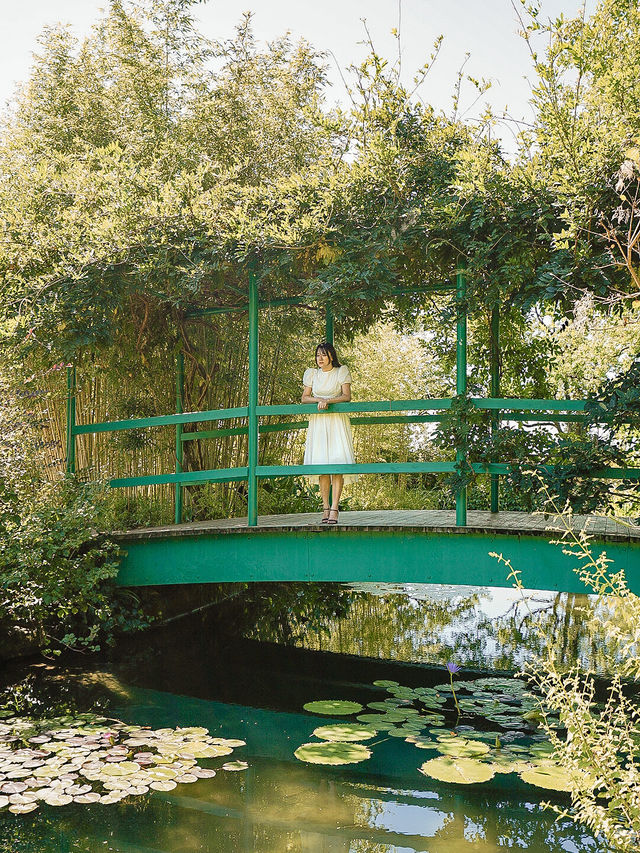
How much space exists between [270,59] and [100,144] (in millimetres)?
2038

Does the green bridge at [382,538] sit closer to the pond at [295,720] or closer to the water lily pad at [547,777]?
the pond at [295,720]

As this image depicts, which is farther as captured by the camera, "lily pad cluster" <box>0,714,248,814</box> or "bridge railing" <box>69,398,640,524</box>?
"bridge railing" <box>69,398,640,524</box>

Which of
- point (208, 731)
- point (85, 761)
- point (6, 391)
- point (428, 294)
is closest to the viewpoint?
point (85, 761)

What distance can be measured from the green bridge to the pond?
944 mm

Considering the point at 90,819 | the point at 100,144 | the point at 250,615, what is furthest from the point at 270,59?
the point at 90,819

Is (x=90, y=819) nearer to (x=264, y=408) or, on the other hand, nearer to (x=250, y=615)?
(x=264, y=408)

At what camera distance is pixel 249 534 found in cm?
580

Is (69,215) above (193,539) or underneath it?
above

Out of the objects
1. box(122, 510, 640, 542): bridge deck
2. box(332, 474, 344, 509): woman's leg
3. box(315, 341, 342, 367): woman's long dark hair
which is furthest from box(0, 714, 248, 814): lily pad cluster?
box(315, 341, 342, 367): woman's long dark hair

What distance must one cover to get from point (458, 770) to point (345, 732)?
963 millimetres

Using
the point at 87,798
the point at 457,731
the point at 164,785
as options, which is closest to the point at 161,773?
the point at 164,785

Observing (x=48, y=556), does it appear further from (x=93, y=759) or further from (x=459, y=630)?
(x=459, y=630)

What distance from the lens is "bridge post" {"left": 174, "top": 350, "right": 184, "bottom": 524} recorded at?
23.3 ft

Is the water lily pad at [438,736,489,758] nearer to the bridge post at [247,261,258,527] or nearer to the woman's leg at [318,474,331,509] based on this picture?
the woman's leg at [318,474,331,509]
